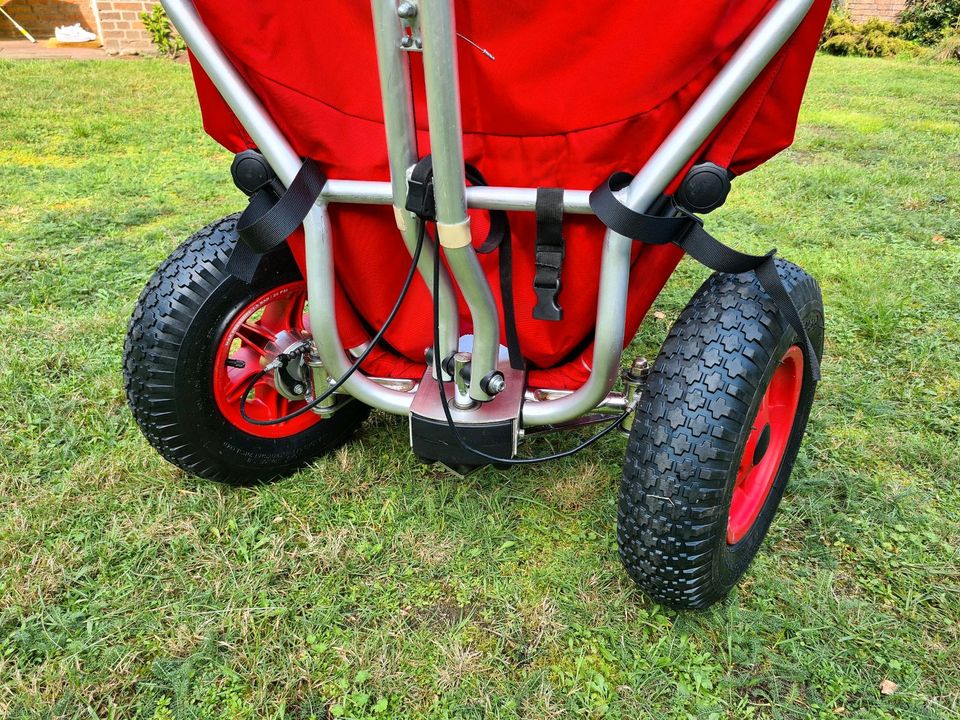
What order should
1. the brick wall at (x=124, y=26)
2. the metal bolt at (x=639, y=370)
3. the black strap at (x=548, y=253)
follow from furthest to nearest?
the brick wall at (x=124, y=26)
the metal bolt at (x=639, y=370)
the black strap at (x=548, y=253)

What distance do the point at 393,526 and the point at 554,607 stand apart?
1.73ft

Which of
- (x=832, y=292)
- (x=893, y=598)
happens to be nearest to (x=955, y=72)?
(x=832, y=292)

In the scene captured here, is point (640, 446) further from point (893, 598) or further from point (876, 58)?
point (876, 58)

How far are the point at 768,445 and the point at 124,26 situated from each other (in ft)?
36.2

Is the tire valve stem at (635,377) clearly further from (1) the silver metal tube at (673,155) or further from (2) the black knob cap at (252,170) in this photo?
(2) the black knob cap at (252,170)

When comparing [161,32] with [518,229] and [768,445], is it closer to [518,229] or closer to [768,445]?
[518,229]

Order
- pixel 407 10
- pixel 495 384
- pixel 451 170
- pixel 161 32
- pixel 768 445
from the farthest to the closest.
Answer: pixel 161 32
pixel 768 445
pixel 495 384
pixel 451 170
pixel 407 10

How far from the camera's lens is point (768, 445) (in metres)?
1.97

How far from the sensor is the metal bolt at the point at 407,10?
1.19 metres

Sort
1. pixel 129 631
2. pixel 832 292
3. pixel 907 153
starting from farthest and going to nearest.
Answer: pixel 907 153, pixel 832 292, pixel 129 631

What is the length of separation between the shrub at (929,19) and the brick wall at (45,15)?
13821mm

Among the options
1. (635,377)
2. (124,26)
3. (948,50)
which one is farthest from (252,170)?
(948,50)

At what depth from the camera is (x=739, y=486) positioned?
196 cm

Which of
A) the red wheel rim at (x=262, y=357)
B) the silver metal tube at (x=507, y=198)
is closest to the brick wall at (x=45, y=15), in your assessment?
the red wheel rim at (x=262, y=357)
